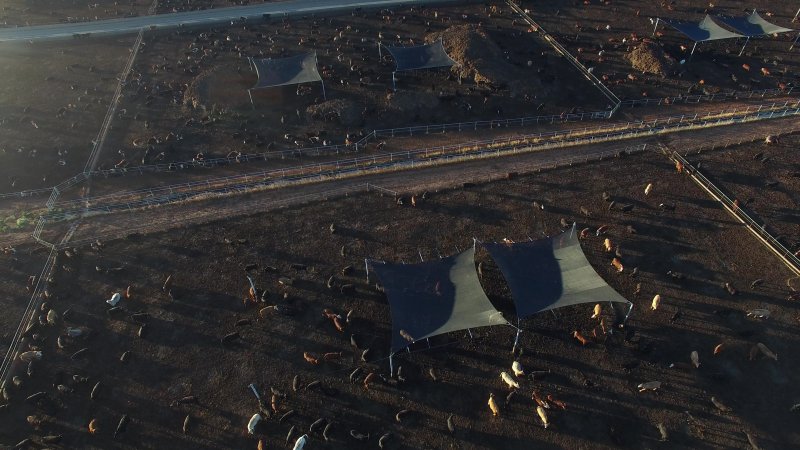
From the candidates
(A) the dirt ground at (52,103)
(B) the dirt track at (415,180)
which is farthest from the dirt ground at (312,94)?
(B) the dirt track at (415,180)

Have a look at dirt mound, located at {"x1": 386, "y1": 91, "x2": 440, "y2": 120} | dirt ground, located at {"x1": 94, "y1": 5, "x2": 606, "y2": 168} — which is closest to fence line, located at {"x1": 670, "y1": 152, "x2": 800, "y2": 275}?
dirt ground, located at {"x1": 94, "y1": 5, "x2": 606, "y2": 168}

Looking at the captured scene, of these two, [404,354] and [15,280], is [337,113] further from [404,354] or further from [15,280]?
[15,280]

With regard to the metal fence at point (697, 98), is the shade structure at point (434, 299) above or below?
below

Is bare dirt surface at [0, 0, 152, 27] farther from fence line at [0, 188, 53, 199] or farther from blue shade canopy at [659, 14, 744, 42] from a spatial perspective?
blue shade canopy at [659, 14, 744, 42]

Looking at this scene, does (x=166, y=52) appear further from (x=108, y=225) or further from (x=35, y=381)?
(x=35, y=381)

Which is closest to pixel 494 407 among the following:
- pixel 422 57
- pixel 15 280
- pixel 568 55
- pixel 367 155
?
pixel 367 155

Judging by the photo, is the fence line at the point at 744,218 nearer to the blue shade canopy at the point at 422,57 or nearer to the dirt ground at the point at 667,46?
the dirt ground at the point at 667,46
